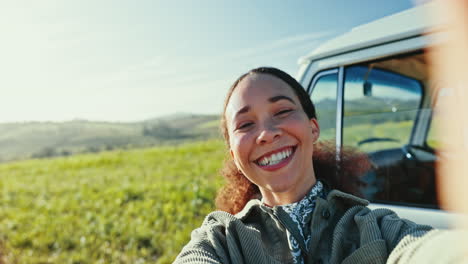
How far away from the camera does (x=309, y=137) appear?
161 centimetres

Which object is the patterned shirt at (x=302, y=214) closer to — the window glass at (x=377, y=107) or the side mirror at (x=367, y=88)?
the window glass at (x=377, y=107)

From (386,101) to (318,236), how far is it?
1.81 metres

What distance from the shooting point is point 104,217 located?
639 centimetres

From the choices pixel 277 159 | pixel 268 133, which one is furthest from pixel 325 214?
pixel 268 133

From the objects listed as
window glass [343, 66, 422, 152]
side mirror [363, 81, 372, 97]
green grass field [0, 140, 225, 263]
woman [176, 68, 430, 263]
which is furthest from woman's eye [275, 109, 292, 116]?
green grass field [0, 140, 225, 263]

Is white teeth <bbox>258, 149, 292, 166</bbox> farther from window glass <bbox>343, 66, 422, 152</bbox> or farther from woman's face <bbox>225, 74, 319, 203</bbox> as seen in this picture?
window glass <bbox>343, 66, 422, 152</bbox>

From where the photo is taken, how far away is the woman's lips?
1.53 m

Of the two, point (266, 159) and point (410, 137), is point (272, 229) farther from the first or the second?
point (410, 137)

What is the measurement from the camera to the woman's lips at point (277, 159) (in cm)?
153

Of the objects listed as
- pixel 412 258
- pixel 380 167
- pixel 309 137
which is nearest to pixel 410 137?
Result: pixel 380 167

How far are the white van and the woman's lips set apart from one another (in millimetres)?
892

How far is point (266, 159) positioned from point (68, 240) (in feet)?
15.7

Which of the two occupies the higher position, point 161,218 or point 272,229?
point 272,229

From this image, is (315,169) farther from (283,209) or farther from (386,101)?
(386,101)
